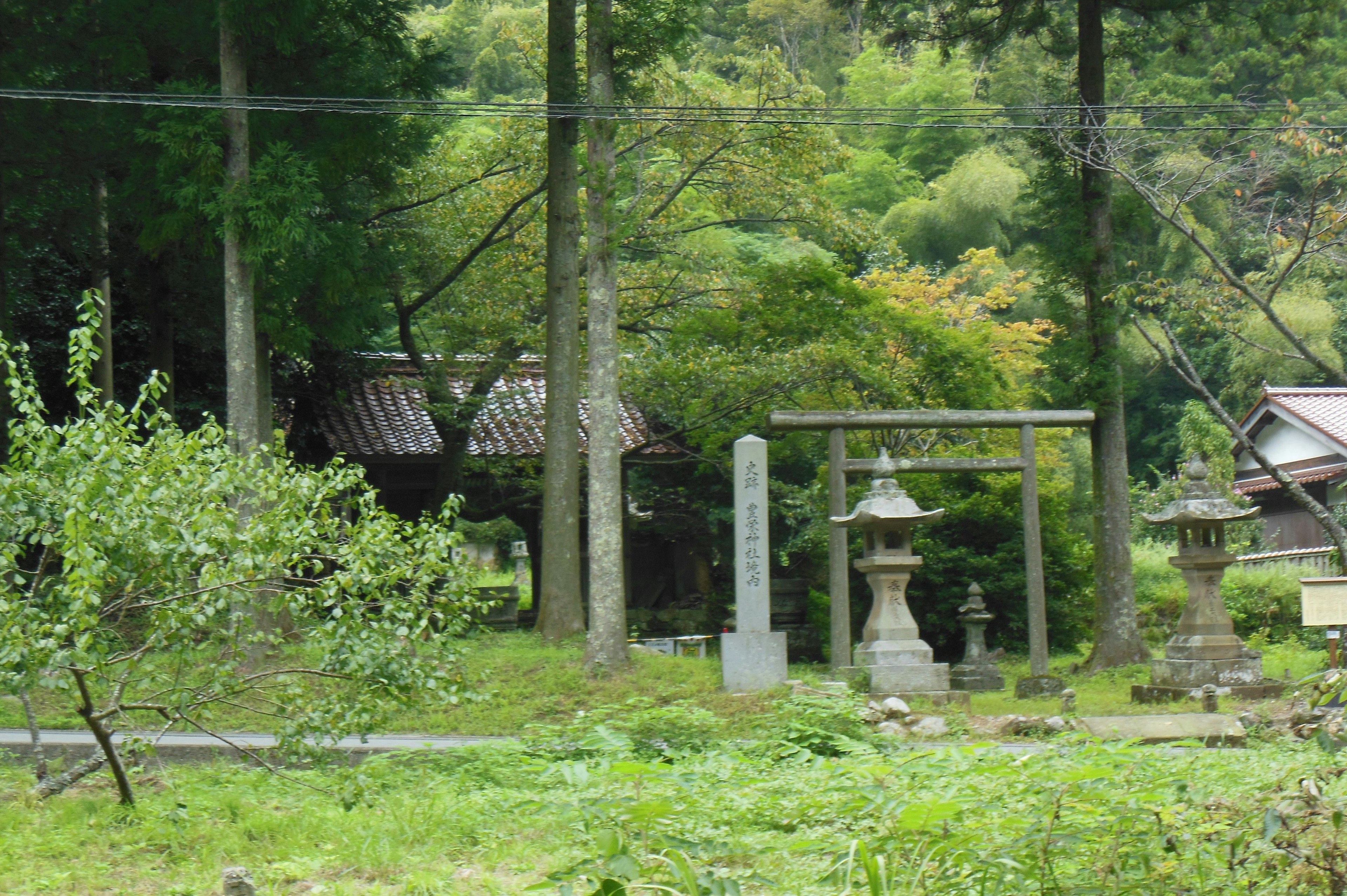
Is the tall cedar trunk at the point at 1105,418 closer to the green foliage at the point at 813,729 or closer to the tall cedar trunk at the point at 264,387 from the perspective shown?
the green foliage at the point at 813,729

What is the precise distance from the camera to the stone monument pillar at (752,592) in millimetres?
12648

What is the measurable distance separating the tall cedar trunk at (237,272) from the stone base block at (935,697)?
272 inches

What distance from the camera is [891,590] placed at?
1341cm

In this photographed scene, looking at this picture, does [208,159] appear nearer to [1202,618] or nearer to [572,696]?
[572,696]

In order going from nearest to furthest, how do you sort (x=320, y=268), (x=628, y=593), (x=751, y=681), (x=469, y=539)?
(x=751, y=681), (x=320, y=268), (x=469, y=539), (x=628, y=593)

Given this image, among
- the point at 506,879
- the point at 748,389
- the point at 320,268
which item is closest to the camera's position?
the point at 506,879

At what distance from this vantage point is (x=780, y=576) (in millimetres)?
20625

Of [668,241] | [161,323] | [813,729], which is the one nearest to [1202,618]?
[813,729]

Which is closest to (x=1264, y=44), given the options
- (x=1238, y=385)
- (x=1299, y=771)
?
(x=1238, y=385)

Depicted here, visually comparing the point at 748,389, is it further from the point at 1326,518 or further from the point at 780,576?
the point at 1326,518

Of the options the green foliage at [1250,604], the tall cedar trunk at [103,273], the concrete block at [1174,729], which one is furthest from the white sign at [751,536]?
the green foliage at [1250,604]

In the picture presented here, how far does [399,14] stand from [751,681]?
33.1 ft

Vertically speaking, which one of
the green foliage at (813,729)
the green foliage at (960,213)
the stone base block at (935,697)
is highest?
the green foliage at (960,213)

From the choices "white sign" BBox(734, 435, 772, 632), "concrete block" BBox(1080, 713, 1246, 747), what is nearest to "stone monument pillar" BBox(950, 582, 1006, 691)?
"white sign" BBox(734, 435, 772, 632)
